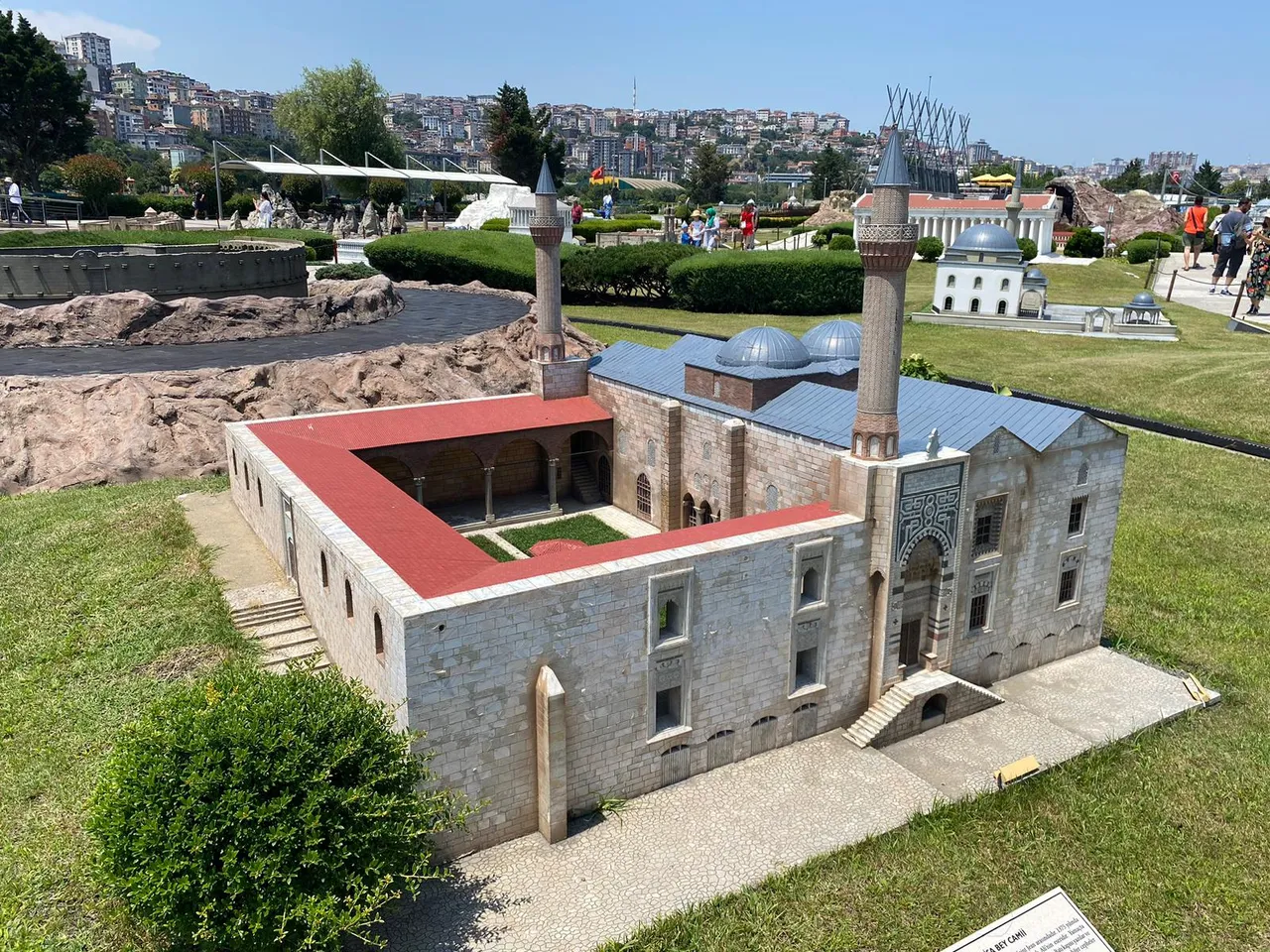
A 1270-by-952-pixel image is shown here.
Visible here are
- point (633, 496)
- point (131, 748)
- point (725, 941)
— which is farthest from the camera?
point (633, 496)

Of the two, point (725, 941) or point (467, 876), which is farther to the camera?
point (467, 876)

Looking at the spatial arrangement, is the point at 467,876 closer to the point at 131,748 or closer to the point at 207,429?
the point at 131,748

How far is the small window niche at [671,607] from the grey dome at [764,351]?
10807 mm

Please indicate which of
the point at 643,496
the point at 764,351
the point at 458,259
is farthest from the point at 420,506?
the point at 458,259

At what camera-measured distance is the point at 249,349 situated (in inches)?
1490

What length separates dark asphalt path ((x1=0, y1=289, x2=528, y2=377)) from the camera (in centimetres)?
3434

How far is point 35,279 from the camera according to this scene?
127ft

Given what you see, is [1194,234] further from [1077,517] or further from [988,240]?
[1077,517]

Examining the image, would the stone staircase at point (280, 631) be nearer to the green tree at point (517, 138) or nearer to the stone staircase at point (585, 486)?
the stone staircase at point (585, 486)

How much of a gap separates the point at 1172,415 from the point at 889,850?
111 ft

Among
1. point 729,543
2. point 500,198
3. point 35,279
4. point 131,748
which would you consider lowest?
point 131,748

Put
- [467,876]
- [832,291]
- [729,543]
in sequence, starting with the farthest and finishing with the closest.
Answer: [832,291], [729,543], [467,876]

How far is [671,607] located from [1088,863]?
25.9 feet

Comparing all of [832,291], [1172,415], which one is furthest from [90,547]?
[832,291]
